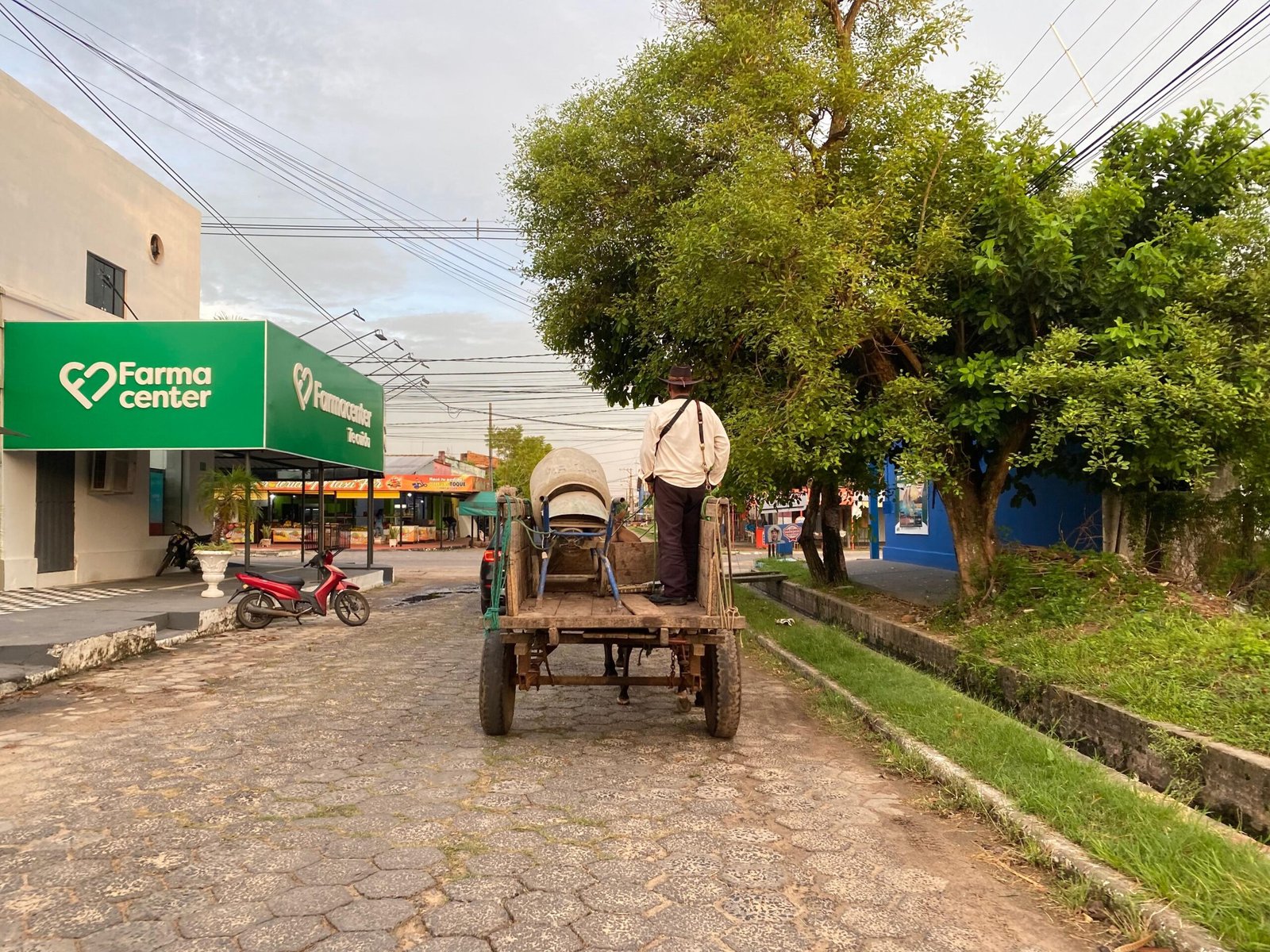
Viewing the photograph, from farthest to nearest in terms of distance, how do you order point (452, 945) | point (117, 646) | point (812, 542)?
1. point (812, 542)
2. point (117, 646)
3. point (452, 945)

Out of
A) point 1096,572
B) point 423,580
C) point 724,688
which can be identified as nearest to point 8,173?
point 423,580

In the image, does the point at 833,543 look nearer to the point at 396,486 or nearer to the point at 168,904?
the point at 168,904

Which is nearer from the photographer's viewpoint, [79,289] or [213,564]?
[213,564]

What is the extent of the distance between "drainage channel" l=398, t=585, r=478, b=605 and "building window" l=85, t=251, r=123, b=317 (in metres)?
7.50

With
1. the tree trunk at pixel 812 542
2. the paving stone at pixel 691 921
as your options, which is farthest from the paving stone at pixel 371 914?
the tree trunk at pixel 812 542

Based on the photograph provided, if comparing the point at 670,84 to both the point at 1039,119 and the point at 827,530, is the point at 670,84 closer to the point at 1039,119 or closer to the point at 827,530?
the point at 1039,119

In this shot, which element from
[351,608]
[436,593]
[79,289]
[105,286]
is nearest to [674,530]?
[351,608]

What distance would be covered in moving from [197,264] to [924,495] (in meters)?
17.0

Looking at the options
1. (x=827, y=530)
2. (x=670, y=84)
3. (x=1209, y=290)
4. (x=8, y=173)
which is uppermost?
(x=670, y=84)

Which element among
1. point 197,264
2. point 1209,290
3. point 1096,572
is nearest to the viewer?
point 1209,290

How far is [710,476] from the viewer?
241 inches

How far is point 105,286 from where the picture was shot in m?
15.9

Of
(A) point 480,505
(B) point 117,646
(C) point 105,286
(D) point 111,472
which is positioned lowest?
(B) point 117,646

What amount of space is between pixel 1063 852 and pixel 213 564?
461 inches
